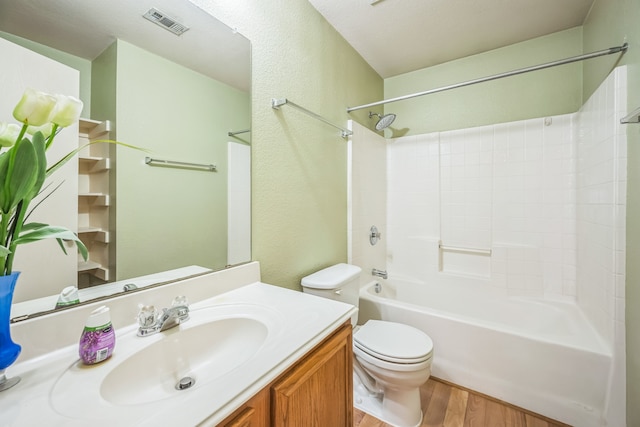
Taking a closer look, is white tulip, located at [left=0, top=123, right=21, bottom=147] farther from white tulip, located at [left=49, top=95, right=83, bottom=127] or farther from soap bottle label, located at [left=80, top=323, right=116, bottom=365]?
soap bottle label, located at [left=80, top=323, right=116, bottom=365]

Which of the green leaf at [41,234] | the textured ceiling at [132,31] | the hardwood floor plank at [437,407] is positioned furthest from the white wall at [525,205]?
the green leaf at [41,234]

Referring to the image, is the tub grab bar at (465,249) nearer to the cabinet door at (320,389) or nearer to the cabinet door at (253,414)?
the cabinet door at (320,389)

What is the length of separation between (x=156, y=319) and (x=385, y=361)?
1.08 m

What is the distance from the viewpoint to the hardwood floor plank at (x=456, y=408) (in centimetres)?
144

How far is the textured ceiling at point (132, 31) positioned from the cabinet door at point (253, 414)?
1025 mm

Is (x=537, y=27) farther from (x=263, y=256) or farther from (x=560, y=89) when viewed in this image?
(x=263, y=256)

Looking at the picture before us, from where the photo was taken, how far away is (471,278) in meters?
2.19

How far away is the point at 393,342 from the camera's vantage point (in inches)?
56.8

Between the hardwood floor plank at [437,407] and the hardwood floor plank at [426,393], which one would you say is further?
the hardwood floor plank at [426,393]

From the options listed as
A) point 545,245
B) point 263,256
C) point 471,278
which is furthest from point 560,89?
point 263,256

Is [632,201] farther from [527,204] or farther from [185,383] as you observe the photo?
→ [185,383]

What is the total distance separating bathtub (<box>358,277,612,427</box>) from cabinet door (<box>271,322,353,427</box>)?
0.97 metres

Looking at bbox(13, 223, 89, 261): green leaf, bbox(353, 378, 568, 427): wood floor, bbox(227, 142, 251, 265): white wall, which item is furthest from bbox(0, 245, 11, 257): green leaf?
bbox(353, 378, 568, 427): wood floor

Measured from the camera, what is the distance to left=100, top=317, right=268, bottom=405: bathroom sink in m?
0.65
